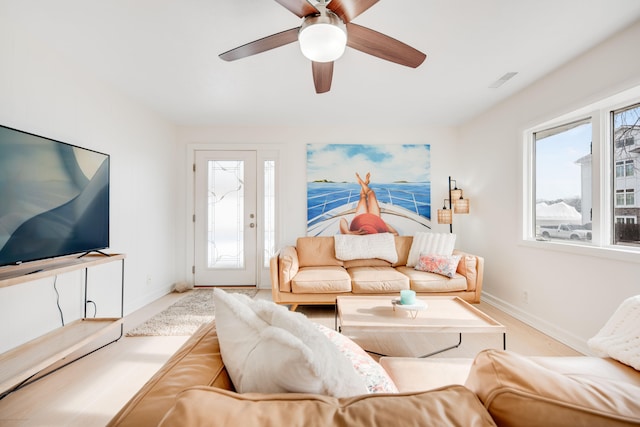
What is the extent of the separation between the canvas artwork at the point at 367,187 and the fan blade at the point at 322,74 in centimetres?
193

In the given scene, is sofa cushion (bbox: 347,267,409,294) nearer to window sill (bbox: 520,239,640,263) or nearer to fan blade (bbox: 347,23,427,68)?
window sill (bbox: 520,239,640,263)

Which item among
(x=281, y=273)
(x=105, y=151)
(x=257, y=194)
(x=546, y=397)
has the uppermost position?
(x=105, y=151)

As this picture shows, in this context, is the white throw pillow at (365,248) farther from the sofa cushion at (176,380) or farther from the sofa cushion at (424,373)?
the sofa cushion at (176,380)

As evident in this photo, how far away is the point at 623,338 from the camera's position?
903 millimetres

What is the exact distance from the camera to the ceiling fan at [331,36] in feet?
4.74

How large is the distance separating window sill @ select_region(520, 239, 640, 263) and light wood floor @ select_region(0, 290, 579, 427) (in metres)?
0.79

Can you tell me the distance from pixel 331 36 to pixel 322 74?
491 mm

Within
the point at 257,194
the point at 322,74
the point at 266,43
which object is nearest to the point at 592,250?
the point at 322,74

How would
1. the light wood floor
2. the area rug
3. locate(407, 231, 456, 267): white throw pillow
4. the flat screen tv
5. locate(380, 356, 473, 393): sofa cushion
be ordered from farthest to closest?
locate(407, 231, 456, 267): white throw pillow → the area rug → the flat screen tv → the light wood floor → locate(380, 356, 473, 393): sofa cushion

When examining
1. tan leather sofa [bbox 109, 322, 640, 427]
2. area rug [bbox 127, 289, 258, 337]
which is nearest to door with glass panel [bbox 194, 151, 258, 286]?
area rug [bbox 127, 289, 258, 337]

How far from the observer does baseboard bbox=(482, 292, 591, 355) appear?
2.27 meters

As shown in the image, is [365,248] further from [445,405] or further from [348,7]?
[445,405]

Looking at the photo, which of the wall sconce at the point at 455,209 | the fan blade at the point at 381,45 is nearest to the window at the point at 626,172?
the wall sconce at the point at 455,209

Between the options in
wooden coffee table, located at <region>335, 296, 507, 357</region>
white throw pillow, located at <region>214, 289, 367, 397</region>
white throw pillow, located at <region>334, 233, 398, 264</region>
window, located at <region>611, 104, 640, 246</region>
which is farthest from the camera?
white throw pillow, located at <region>334, 233, 398, 264</region>
